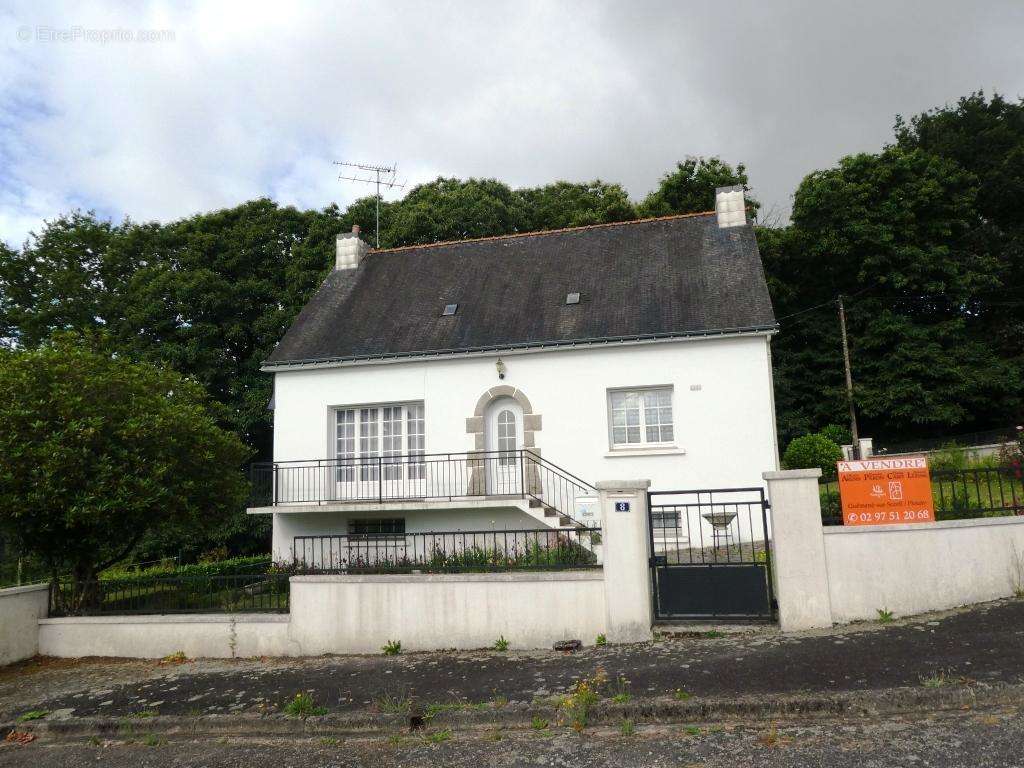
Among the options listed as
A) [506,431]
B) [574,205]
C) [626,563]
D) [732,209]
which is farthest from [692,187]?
[626,563]

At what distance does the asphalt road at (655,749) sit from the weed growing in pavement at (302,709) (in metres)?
0.32

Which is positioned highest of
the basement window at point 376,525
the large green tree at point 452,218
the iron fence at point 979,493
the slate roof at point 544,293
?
the large green tree at point 452,218

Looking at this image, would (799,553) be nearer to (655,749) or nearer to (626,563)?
(626,563)

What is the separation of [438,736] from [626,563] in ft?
9.99

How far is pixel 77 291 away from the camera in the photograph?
2692 cm

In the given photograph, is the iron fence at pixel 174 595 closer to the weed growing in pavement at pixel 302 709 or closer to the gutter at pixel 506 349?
the weed growing in pavement at pixel 302 709

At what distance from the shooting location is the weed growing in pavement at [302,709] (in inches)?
260

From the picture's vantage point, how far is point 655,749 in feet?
17.9

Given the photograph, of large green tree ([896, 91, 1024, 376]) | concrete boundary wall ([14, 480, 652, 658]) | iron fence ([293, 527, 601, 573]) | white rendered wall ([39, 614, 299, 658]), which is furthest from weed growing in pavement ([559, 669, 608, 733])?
large green tree ([896, 91, 1024, 376])

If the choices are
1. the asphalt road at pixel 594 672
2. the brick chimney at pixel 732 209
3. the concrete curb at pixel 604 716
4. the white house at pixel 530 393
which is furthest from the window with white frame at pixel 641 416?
the concrete curb at pixel 604 716

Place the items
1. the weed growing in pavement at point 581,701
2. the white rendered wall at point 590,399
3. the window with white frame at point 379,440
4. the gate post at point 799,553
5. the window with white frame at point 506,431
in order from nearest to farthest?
the weed growing in pavement at point 581,701, the gate post at point 799,553, the white rendered wall at point 590,399, the window with white frame at point 506,431, the window with white frame at point 379,440

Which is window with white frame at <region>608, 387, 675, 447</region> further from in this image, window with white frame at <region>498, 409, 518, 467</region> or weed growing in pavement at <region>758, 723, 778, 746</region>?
weed growing in pavement at <region>758, 723, 778, 746</region>

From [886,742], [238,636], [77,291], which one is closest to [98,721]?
[238,636]

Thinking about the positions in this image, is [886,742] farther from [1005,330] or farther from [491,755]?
[1005,330]
